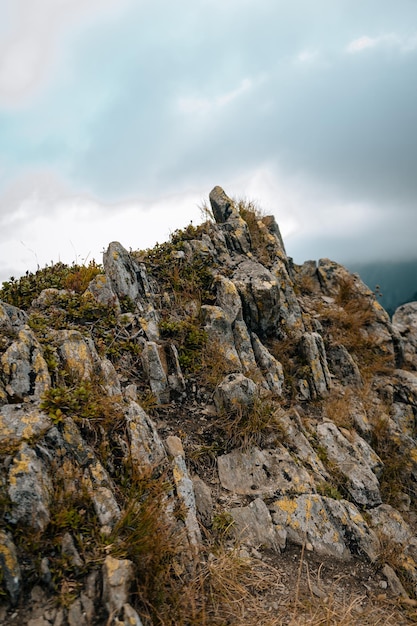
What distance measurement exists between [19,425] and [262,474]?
15.8 ft

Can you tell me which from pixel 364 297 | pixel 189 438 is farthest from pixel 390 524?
pixel 364 297

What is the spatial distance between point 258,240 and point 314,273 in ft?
13.9

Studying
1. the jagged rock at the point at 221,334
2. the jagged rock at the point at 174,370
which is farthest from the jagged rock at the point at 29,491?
the jagged rock at the point at 221,334

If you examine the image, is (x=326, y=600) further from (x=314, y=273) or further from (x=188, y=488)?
(x=314, y=273)

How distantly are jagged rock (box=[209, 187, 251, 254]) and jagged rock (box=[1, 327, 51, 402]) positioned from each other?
31.1 feet

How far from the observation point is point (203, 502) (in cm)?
632

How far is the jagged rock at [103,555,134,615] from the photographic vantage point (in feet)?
12.5

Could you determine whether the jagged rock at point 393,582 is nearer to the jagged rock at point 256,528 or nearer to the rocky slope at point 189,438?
the rocky slope at point 189,438

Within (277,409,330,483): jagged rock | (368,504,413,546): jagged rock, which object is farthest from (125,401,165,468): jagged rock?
(368,504,413,546): jagged rock

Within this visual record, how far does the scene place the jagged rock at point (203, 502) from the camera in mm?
6040

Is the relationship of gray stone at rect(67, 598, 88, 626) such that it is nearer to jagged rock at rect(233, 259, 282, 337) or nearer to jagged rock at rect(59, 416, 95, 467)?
jagged rock at rect(59, 416, 95, 467)

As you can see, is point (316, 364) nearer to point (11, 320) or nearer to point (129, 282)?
point (129, 282)

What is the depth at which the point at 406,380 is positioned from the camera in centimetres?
1251

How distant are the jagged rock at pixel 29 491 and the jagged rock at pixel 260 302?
26.8ft
